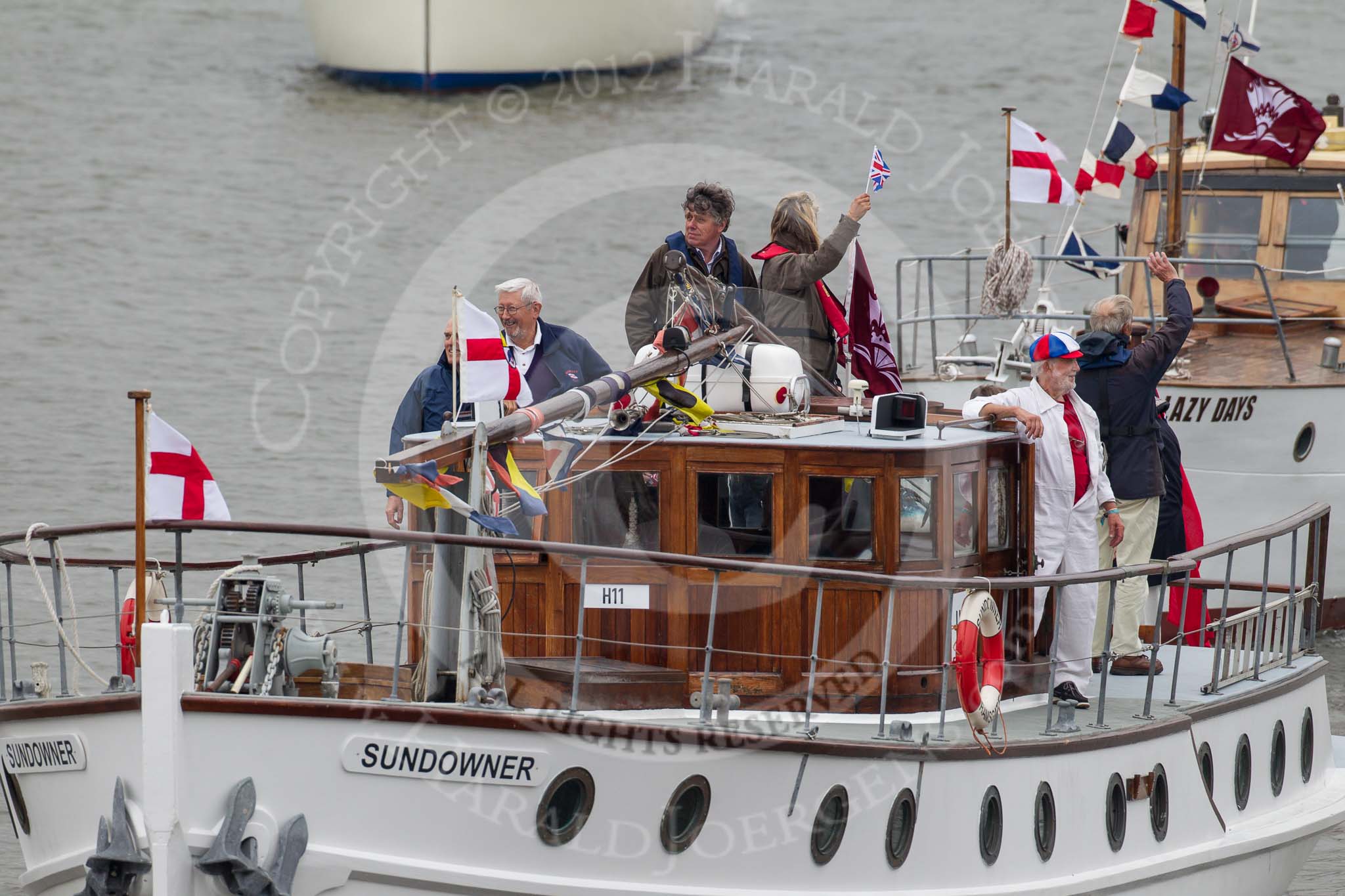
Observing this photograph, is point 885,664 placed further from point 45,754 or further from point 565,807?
point 45,754

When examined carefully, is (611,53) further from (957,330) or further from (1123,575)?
(1123,575)

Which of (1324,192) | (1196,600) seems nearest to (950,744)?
(1196,600)

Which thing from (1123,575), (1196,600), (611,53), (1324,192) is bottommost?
(1196,600)

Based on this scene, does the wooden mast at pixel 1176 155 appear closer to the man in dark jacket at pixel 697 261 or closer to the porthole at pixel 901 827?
the man in dark jacket at pixel 697 261

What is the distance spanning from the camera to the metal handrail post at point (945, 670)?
9.91 m

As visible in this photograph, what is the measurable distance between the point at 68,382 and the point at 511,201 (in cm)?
968

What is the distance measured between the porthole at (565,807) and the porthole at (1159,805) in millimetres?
3478

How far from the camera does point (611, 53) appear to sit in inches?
1761

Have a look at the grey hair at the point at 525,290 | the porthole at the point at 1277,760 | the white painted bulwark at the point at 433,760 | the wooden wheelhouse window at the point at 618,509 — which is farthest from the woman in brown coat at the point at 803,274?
the porthole at the point at 1277,760

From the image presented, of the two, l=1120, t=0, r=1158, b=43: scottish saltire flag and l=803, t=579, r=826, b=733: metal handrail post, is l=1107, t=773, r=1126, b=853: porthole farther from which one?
l=1120, t=0, r=1158, b=43: scottish saltire flag

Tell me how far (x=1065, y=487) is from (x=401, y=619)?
3.66 meters

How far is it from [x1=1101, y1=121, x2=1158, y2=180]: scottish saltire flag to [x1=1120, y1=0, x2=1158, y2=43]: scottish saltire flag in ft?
4.15

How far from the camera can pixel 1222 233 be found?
21.2 metres

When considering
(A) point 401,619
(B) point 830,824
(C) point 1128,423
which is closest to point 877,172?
(C) point 1128,423
